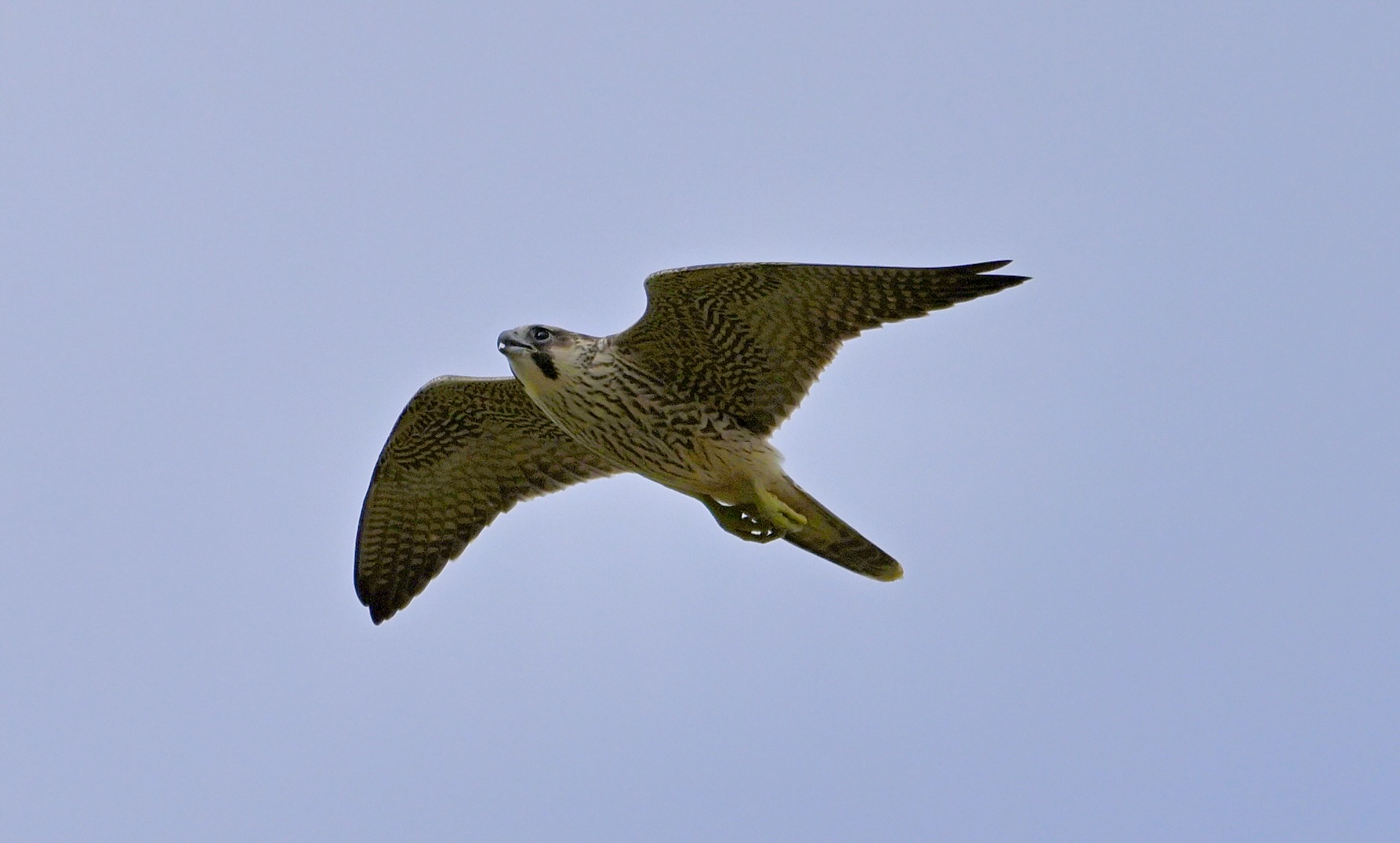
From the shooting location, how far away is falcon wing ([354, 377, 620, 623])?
988 centimetres

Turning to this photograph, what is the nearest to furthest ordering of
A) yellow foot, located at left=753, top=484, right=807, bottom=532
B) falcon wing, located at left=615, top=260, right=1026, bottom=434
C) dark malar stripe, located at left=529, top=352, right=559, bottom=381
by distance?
falcon wing, located at left=615, top=260, right=1026, bottom=434
dark malar stripe, located at left=529, top=352, right=559, bottom=381
yellow foot, located at left=753, top=484, right=807, bottom=532

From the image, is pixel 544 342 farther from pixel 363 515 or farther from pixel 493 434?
pixel 363 515

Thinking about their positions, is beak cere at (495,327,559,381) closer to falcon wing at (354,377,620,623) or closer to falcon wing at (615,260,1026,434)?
falcon wing at (615,260,1026,434)

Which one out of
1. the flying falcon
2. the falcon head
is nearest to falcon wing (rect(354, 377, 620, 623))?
the flying falcon

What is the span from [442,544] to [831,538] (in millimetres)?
2472

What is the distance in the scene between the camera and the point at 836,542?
930 centimetres

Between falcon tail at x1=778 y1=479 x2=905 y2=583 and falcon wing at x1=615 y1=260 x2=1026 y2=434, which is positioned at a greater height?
falcon wing at x1=615 y1=260 x2=1026 y2=434

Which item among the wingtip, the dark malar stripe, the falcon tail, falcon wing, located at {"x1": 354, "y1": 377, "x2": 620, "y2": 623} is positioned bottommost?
the wingtip

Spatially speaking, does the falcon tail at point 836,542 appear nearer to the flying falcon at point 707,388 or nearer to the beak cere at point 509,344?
the flying falcon at point 707,388

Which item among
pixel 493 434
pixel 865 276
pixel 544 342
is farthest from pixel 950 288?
pixel 493 434

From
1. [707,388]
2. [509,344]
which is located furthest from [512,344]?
[707,388]

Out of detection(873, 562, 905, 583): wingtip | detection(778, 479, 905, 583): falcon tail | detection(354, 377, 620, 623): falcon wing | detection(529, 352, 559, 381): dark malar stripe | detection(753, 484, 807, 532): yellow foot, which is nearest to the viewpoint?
detection(529, 352, 559, 381): dark malar stripe

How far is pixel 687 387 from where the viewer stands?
8945 millimetres

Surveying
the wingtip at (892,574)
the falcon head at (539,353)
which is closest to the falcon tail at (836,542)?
the wingtip at (892,574)
